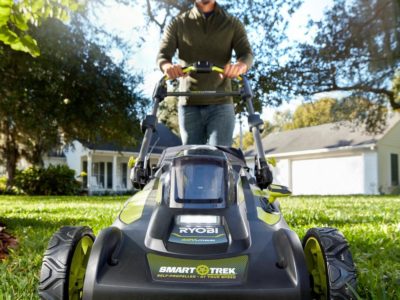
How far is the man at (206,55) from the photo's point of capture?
339cm

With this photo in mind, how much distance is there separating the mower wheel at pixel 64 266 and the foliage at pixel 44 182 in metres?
18.9

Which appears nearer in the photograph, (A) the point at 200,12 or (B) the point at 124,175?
(A) the point at 200,12

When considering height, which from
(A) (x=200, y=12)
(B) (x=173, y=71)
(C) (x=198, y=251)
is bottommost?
(C) (x=198, y=251)

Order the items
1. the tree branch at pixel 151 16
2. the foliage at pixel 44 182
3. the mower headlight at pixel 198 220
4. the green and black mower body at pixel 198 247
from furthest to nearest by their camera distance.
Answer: the foliage at pixel 44 182 < the tree branch at pixel 151 16 < the mower headlight at pixel 198 220 < the green and black mower body at pixel 198 247

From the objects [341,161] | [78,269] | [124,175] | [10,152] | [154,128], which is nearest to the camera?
[78,269]

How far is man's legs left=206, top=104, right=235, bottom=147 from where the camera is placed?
337 centimetres

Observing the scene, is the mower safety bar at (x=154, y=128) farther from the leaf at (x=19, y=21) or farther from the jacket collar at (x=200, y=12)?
the leaf at (x=19, y=21)

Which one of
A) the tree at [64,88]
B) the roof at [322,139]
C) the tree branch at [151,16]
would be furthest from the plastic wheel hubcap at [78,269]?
the roof at [322,139]

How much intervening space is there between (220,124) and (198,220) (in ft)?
5.28

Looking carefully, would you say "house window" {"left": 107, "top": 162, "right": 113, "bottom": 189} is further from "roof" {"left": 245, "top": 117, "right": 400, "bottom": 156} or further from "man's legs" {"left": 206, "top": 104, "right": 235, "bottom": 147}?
"man's legs" {"left": 206, "top": 104, "right": 235, "bottom": 147}

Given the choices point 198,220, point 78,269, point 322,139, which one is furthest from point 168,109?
point 198,220

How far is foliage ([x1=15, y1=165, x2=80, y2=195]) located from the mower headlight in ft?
62.9

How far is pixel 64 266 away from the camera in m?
1.77

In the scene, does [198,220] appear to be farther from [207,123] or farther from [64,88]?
[64,88]
